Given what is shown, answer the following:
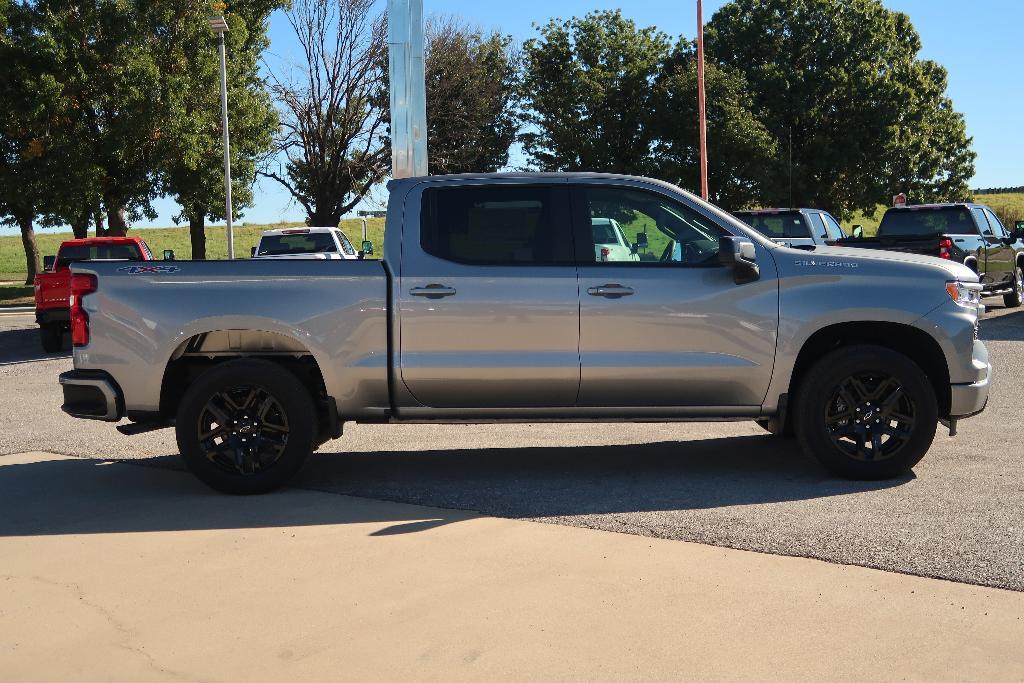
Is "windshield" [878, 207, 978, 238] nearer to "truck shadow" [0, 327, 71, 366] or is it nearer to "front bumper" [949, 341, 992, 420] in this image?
"front bumper" [949, 341, 992, 420]

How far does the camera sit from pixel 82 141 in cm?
3384

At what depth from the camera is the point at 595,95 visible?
Result: 54250 millimetres

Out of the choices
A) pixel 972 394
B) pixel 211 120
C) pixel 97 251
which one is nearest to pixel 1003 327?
pixel 972 394

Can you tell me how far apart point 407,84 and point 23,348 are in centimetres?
972

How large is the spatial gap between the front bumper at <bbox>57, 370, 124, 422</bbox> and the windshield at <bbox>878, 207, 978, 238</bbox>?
47.8ft

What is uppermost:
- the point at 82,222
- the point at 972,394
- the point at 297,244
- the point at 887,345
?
the point at 82,222

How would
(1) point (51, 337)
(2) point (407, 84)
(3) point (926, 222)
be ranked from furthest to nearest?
(3) point (926, 222) → (1) point (51, 337) → (2) point (407, 84)

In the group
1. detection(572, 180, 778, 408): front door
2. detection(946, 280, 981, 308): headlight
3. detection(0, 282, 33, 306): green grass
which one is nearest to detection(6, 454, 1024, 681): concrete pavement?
detection(572, 180, 778, 408): front door

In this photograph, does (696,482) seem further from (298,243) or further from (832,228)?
(298,243)

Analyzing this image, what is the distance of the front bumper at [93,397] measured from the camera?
695 centimetres

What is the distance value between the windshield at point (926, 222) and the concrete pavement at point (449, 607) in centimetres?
1473

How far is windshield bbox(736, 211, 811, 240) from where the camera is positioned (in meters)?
19.8

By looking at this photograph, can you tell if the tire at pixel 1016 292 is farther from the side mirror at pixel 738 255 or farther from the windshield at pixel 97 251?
the side mirror at pixel 738 255

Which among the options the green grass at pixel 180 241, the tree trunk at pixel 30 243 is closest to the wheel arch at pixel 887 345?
the tree trunk at pixel 30 243
